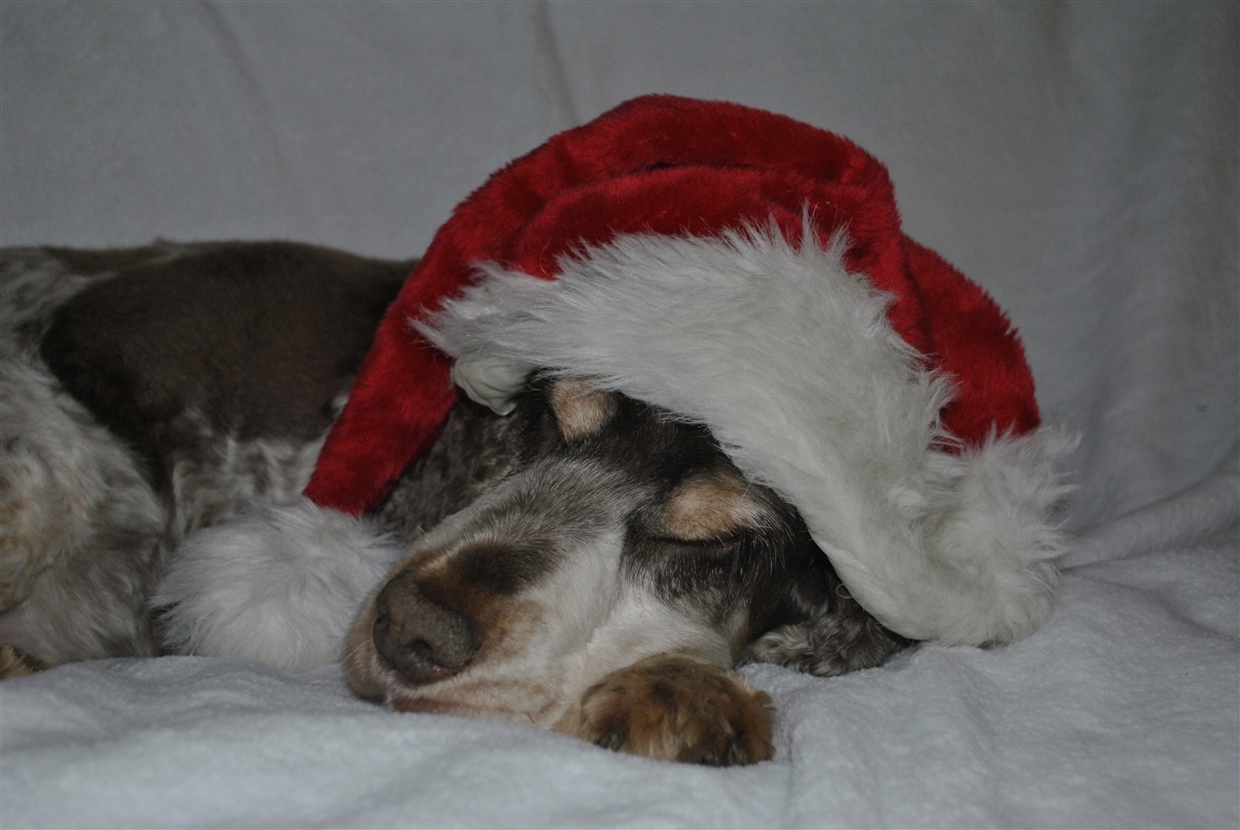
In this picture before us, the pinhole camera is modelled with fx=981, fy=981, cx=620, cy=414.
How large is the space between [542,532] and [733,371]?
1.96 feet

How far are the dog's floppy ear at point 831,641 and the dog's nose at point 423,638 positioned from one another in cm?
94

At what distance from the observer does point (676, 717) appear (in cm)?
203

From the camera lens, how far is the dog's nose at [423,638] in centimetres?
205

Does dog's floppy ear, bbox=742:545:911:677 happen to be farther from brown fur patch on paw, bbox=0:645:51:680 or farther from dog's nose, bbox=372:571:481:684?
brown fur patch on paw, bbox=0:645:51:680

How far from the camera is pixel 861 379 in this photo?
7.25 feet

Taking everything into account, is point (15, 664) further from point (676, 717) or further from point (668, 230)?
point (668, 230)

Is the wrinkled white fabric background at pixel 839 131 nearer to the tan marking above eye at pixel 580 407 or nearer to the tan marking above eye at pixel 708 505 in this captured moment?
the tan marking above eye at pixel 708 505

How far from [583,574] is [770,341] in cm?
69

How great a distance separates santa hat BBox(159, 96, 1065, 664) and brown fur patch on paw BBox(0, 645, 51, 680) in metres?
0.84

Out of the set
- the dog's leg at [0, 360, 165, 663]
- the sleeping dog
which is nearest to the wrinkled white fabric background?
the sleeping dog

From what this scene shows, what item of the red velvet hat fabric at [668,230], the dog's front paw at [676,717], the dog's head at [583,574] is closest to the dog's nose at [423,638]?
the dog's head at [583,574]

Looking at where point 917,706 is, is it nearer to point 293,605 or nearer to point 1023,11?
point 293,605

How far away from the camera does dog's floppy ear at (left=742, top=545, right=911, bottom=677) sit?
2590 millimetres

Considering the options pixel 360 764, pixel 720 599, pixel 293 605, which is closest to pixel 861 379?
pixel 720 599
